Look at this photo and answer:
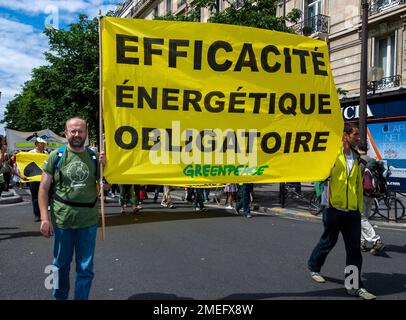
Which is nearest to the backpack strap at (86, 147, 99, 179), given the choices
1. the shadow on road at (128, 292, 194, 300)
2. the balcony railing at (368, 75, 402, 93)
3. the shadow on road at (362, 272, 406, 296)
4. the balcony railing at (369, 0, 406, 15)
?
the shadow on road at (128, 292, 194, 300)

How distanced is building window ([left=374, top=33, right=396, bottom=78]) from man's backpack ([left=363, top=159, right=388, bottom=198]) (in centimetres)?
1264

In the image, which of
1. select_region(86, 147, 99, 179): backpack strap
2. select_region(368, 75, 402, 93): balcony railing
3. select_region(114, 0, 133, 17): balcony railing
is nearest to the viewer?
select_region(86, 147, 99, 179): backpack strap

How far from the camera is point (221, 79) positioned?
4.23 metres

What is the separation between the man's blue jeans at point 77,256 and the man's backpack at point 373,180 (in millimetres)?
4646

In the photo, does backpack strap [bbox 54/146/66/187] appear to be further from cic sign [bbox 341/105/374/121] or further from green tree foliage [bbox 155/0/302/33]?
cic sign [bbox 341/105/374/121]

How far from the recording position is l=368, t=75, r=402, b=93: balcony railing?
59.3 feet

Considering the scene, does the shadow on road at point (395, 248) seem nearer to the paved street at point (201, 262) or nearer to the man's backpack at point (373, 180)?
the paved street at point (201, 262)

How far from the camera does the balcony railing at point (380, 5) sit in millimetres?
18587

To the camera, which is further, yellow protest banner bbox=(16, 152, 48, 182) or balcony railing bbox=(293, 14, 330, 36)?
balcony railing bbox=(293, 14, 330, 36)

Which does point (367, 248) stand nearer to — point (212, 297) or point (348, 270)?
point (348, 270)

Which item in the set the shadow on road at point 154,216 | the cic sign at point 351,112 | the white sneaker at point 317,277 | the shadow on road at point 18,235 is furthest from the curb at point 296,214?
the cic sign at point 351,112

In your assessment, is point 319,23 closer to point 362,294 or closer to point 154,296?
point 362,294

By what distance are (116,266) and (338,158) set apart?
3.12 m
